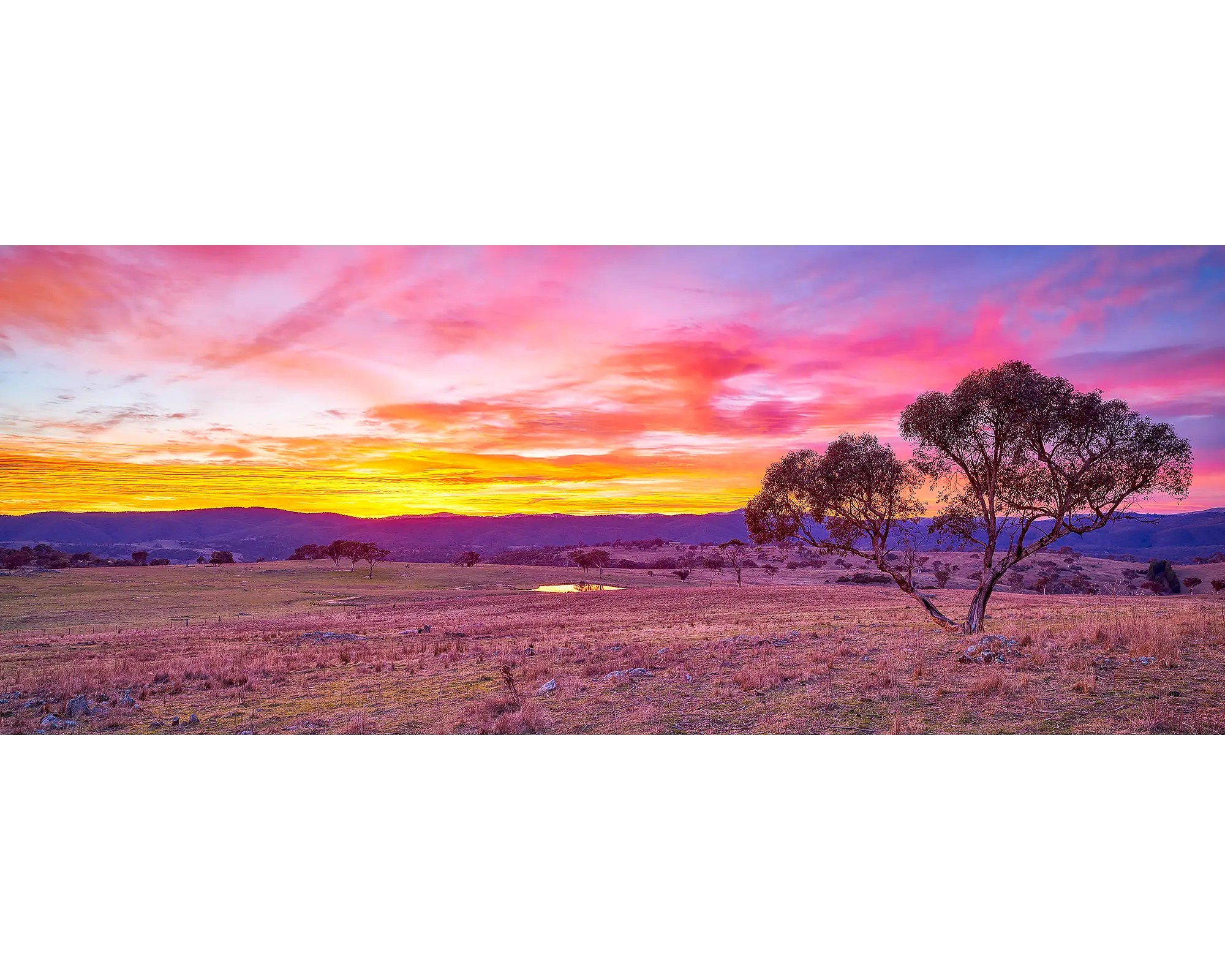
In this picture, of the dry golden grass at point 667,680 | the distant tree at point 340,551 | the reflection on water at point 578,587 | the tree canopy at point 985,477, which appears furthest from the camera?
the distant tree at point 340,551

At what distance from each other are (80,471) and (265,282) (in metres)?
6.40

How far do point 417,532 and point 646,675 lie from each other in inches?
956

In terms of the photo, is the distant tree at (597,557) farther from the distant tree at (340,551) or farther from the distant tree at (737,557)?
the distant tree at (340,551)

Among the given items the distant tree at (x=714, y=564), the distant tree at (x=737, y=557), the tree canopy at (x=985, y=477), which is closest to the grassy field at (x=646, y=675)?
the tree canopy at (x=985, y=477)

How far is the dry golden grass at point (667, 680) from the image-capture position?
8586 mm

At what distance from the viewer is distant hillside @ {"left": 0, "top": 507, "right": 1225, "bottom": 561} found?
1368cm

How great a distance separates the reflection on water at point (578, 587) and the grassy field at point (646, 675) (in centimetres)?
2452

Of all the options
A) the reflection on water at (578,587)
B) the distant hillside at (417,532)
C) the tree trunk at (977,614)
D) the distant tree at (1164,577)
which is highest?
the distant hillside at (417,532)

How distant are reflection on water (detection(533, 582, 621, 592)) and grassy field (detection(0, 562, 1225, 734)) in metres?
24.5

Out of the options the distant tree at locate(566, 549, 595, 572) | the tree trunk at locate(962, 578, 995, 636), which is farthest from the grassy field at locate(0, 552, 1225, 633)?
the tree trunk at locate(962, 578, 995, 636)

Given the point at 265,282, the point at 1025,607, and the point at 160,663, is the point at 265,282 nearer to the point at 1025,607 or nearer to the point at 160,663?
the point at 160,663

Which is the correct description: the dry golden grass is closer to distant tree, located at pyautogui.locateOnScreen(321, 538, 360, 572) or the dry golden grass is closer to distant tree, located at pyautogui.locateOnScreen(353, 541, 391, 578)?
distant tree, located at pyautogui.locateOnScreen(321, 538, 360, 572)

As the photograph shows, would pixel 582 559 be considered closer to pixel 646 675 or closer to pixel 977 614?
pixel 977 614

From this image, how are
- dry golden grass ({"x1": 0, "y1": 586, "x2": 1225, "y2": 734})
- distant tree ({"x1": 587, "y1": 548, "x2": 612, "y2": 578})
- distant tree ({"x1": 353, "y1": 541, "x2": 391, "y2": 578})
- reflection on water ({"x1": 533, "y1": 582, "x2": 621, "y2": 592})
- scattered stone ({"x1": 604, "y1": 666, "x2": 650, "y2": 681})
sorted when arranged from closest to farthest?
dry golden grass ({"x1": 0, "y1": 586, "x2": 1225, "y2": 734}) → scattered stone ({"x1": 604, "y1": 666, "x2": 650, "y2": 681}) → reflection on water ({"x1": 533, "y1": 582, "x2": 621, "y2": 592}) → distant tree ({"x1": 353, "y1": 541, "x2": 391, "y2": 578}) → distant tree ({"x1": 587, "y1": 548, "x2": 612, "y2": 578})
